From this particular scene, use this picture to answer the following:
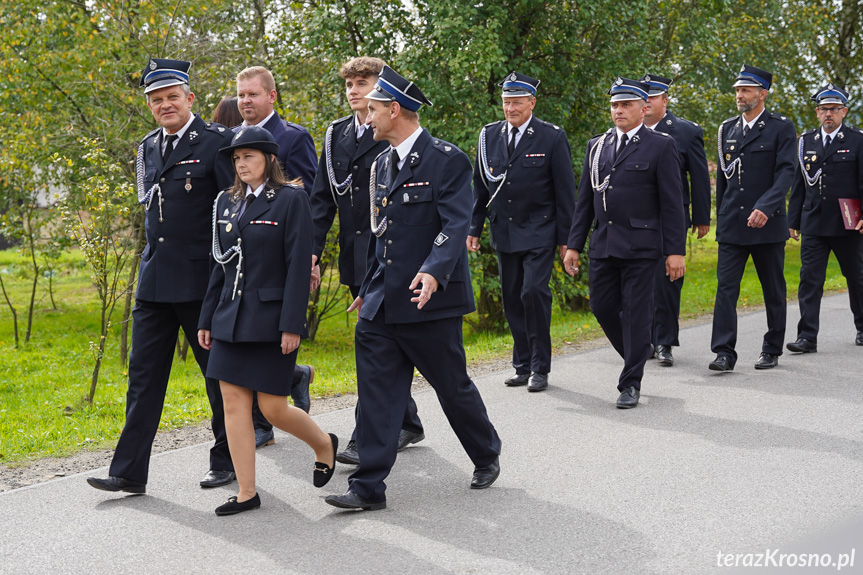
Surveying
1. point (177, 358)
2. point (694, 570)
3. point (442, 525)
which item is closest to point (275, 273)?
point (442, 525)

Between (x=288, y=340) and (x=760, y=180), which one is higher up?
(x=760, y=180)

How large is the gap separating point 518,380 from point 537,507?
3.07 meters

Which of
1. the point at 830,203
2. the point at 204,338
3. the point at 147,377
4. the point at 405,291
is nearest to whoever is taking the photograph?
the point at 405,291

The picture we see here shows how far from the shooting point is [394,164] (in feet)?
16.6

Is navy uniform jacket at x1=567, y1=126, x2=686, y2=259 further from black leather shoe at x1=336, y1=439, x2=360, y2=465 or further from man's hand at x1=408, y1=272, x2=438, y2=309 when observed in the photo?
man's hand at x1=408, y1=272, x2=438, y2=309

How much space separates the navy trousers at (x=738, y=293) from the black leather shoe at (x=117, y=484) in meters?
4.93

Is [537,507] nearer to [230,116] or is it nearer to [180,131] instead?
[180,131]

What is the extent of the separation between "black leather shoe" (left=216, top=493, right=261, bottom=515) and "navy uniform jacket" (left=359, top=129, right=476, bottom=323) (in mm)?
1083

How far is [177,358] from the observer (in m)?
13.5

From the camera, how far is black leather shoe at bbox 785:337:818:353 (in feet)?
29.4

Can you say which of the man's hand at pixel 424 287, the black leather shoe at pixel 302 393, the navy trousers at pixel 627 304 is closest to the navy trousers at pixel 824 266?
the navy trousers at pixel 627 304

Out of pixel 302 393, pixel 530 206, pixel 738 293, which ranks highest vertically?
pixel 530 206

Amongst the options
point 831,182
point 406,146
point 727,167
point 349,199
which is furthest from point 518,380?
point 831,182

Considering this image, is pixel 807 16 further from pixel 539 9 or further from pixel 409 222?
pixel 409 222
